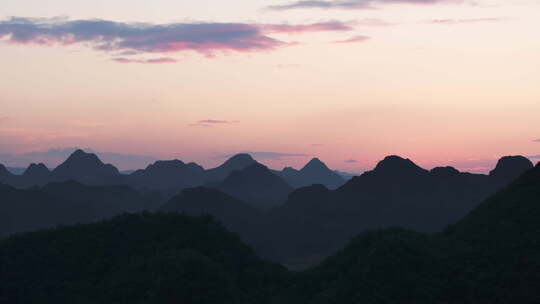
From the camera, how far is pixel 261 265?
3991 centimetres

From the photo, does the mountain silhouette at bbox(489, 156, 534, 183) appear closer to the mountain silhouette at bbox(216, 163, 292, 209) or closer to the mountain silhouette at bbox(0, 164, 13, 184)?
the mountain silhouette at bbox(216, 163, 292, 209)

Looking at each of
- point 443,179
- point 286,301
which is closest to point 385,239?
point 286,301

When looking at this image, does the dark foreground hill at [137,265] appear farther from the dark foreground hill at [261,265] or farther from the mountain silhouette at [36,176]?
the mountain silhouette at [36,176]

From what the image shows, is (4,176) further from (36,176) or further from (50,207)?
(50,207)

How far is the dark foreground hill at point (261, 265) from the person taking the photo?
31.1m

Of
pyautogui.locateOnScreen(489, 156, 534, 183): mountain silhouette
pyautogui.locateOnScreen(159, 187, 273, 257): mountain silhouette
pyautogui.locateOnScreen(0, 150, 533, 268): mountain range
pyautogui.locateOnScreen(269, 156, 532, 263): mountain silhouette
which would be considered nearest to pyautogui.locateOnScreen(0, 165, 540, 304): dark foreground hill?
pyautogui.locateOnScreen(0, 150, 533, 268): mountain range

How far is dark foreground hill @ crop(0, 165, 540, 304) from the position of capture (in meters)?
31.1

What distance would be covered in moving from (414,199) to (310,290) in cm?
6527

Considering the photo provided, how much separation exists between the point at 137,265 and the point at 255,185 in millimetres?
133785

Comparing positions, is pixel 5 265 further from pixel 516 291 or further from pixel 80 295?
pixel 516 291

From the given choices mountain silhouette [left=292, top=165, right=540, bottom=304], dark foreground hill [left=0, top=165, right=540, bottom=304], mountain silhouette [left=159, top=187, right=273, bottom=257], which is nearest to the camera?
mountain silhouette [left=292, top=165, right=540, bottom=304]

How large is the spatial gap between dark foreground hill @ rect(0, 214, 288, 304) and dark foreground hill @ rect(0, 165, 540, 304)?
7 cm

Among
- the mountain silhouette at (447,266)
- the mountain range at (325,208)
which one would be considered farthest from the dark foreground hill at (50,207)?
the mountain silhouette at (447,266)

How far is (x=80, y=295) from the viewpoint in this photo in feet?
110
